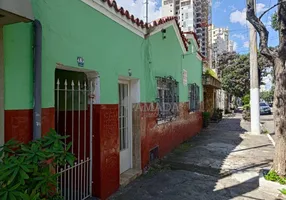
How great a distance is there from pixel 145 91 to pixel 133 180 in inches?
91.6

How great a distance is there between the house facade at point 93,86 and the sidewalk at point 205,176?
1.52ft

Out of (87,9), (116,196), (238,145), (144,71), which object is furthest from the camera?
(238,145)

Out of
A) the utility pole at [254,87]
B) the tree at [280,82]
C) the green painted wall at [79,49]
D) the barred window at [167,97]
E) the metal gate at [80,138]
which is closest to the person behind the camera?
the green painted wall at [79,49]

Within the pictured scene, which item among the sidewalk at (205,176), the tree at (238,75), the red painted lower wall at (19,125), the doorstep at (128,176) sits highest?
the tree at (238,75)

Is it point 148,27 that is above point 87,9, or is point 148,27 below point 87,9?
above

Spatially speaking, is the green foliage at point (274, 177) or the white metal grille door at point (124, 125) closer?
the green foliage at point (274, 177)

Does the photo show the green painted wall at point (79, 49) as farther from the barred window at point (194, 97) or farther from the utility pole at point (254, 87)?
the utility pole at point (254, 87)

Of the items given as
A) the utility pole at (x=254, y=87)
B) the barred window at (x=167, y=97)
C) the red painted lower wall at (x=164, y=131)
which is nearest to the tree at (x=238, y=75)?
the utility pole at (x=254, y=87)

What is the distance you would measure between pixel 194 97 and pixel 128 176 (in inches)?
315

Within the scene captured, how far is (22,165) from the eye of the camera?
7.40 ft

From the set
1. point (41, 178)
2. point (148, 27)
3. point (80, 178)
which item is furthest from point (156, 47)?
point (41, 178)

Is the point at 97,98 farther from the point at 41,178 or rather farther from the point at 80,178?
the point at 41,178

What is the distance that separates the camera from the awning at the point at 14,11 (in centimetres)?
220

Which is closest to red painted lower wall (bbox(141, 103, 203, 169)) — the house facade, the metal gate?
the house facade
